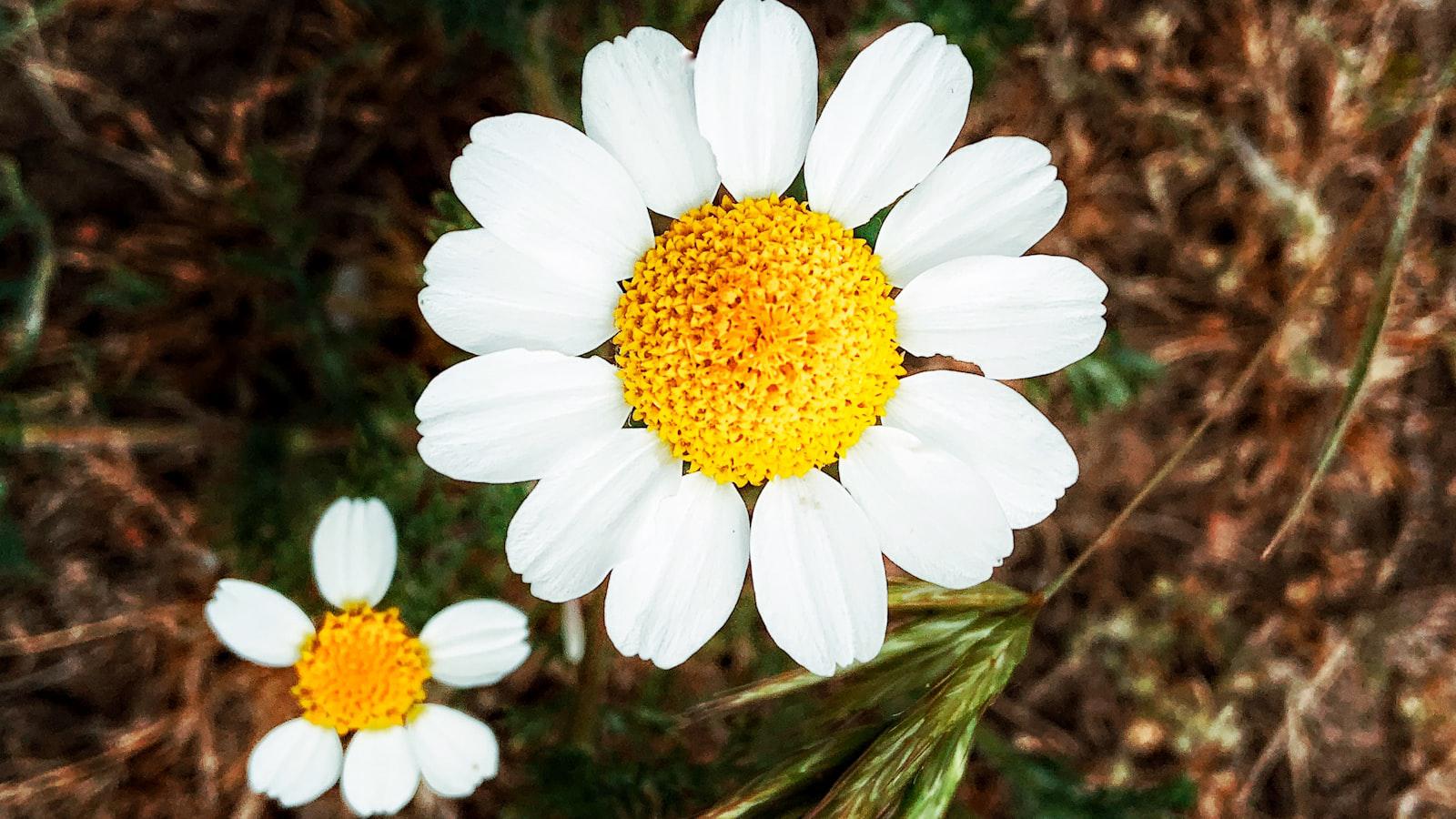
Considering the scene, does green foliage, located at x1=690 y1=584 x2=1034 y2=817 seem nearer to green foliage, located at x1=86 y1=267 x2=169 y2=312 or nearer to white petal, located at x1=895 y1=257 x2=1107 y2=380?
white petal, located at x1=895 y1=257 x2=1107 y2=380

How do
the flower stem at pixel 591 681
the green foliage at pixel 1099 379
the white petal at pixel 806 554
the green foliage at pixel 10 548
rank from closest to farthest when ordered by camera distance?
1. the white petal at pixel 806 554
2. the flower stem at pixel 591 681
3. the green foliage at pixel 1099 379
4. the green foliage at pixel 10 548

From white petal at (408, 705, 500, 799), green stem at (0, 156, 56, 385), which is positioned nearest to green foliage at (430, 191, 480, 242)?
white petal at (408, 705, 500, 799)

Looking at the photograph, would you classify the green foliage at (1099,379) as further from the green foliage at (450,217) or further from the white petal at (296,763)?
the white petal at (296,763)

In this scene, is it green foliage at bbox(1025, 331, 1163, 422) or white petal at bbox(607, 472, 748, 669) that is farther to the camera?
green foliage at bbox(1025, 331, 1163, 422)

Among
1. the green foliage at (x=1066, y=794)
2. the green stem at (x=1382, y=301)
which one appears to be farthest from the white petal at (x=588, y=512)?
the green foliage at (x=1066, y=794)

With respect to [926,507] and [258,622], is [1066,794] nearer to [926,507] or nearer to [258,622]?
[926,507]
